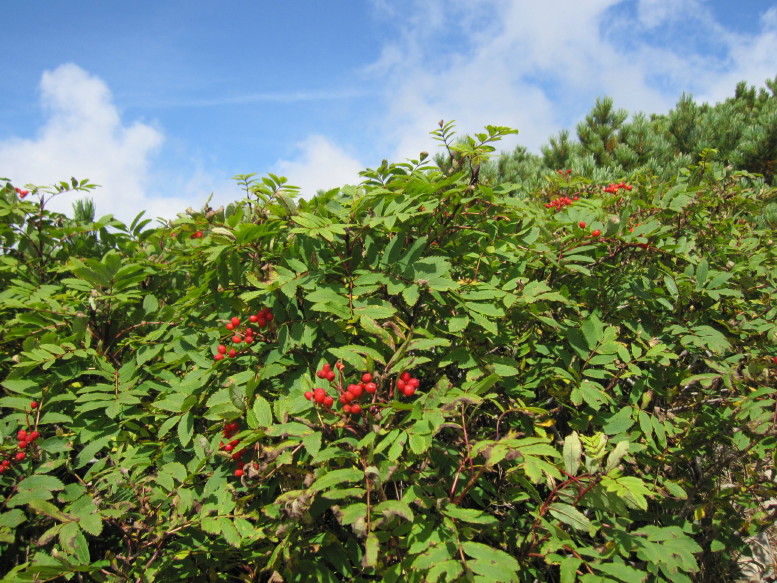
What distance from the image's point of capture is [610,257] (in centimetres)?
254

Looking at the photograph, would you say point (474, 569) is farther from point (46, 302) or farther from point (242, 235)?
point (46, 302)

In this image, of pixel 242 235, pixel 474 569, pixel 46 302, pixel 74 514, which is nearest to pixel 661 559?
pixel 474 569

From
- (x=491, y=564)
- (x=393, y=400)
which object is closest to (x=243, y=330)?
(x=393, y=400)

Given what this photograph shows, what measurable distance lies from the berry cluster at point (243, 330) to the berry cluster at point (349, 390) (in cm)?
40

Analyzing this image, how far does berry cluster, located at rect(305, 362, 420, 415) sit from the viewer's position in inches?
64.6

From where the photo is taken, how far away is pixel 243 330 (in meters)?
2.10

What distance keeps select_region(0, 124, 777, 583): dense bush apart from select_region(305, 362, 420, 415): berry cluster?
0.01 meters

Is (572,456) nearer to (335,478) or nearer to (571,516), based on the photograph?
(571,516)

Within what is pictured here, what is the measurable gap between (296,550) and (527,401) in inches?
49.6

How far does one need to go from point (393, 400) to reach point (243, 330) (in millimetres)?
801

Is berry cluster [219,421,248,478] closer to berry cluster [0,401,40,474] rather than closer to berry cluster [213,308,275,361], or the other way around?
berry cluster [213,308,275,361]

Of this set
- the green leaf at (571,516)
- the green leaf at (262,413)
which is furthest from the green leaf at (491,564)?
the green leaf at (262,413)

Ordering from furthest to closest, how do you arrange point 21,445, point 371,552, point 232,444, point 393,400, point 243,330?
1. point 21,445
2. point 243,330
3. point 232,444
4. point 393,400
5. point 371,552

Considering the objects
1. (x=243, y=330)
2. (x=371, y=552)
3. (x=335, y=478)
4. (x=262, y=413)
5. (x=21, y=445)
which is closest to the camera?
(x=371, y=552)
